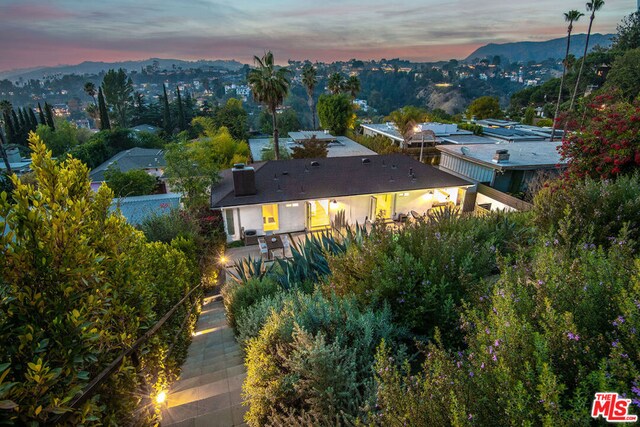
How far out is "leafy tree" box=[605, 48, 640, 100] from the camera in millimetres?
35719

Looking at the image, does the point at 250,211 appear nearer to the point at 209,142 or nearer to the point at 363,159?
the point at 363,159

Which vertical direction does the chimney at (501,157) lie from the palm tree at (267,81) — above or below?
below

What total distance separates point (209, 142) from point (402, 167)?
17.0m

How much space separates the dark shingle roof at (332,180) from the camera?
54.7 ft

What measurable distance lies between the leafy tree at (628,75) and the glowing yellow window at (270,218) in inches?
1686

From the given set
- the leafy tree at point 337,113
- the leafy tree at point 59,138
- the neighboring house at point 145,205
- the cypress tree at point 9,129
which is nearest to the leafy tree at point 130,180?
the neighboring house at point 145,205

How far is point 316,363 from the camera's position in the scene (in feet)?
10.3

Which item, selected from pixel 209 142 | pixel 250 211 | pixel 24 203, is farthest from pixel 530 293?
pixel 209 142

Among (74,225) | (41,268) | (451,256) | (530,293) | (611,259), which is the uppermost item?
(74,225)

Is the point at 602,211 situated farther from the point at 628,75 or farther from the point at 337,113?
the point at 628,75

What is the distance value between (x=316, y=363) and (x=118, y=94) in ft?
273

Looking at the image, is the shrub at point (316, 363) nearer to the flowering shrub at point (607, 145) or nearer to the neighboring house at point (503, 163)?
the flowering shrub at point (607, 145)

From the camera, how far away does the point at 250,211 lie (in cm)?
1686

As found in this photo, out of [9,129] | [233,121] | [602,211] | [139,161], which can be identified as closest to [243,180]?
[602,211]
